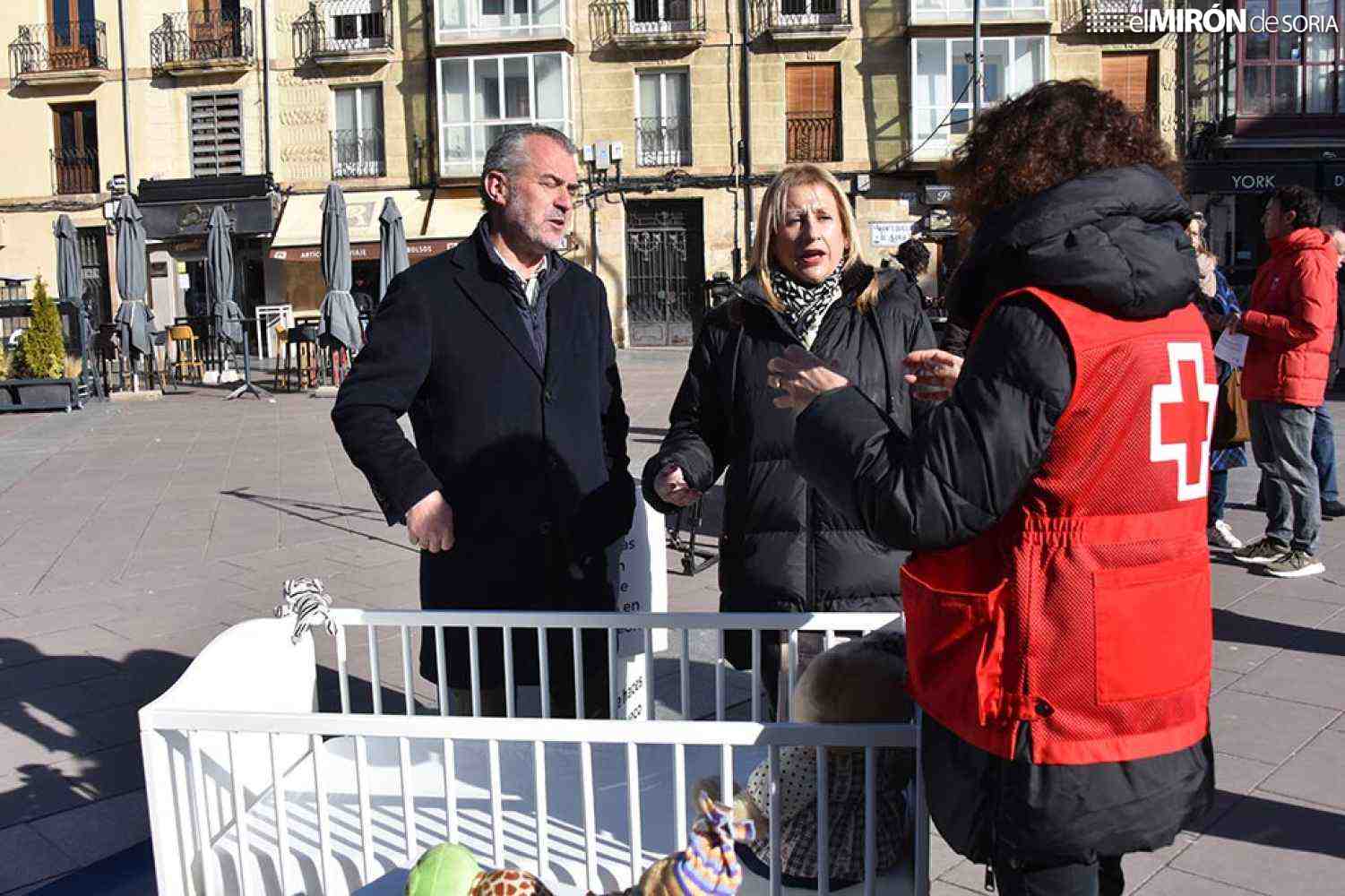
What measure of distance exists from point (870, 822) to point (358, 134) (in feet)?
98.1

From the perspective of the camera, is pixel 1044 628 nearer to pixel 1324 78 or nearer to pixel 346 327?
pixel 346 327

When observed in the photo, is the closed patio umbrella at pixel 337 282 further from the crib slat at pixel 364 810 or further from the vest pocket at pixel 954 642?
the vest pocket at pixel 954 642

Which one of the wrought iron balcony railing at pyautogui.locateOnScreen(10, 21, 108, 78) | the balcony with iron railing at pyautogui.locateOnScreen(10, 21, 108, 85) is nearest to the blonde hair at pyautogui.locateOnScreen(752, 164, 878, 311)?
the balcony with iron railing at pyautogui.locateOnScreen(10, 21, 108, 85)

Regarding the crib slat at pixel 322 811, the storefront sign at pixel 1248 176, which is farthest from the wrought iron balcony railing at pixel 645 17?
the crib slat at pixel 322 811

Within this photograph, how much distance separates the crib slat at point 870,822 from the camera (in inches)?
74.8

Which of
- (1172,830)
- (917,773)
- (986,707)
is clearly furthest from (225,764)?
(1172,830)

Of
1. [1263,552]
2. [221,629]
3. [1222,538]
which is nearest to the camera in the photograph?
[221,629]

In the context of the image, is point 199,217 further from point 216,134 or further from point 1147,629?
point 1147,629

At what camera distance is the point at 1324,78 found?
24.9 metres

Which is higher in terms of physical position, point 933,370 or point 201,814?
point 933,370

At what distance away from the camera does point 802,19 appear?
2814cm

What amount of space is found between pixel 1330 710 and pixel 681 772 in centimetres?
323

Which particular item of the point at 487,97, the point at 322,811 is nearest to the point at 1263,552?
the point at 322,811

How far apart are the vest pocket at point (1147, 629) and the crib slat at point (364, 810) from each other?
1148 millimetres
